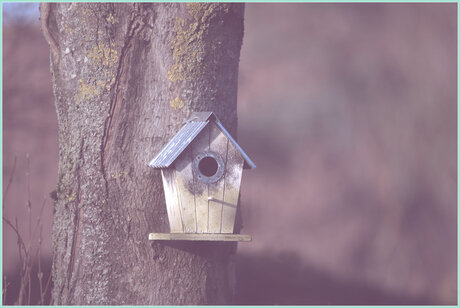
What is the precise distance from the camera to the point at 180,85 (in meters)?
2.76

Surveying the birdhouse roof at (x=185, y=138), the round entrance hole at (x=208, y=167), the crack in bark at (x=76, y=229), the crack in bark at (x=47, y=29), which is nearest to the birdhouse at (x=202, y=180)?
the birdhouse roof at (x=185, y=138)

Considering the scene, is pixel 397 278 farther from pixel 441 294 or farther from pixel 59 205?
pixel 59 205

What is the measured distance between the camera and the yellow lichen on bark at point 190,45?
2764mm

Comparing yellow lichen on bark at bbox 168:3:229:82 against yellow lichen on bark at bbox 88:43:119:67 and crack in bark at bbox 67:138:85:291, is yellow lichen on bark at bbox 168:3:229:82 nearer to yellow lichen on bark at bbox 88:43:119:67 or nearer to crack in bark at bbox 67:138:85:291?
yellow lichen on bark at bbox 88:43:119:67

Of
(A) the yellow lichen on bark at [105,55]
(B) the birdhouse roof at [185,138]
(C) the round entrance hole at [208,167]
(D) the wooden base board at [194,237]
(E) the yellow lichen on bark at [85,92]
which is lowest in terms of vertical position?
(D) the wooden base board at [194,237]

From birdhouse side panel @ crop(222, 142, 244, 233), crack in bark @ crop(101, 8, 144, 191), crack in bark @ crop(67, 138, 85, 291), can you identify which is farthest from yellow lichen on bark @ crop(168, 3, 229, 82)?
crack in bark @ crop(67, 138, 85, 291)

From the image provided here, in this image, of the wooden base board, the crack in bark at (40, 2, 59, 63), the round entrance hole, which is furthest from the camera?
the crack in bark at (40, 2, 59, 63)

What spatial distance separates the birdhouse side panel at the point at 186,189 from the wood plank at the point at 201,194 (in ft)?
0.06

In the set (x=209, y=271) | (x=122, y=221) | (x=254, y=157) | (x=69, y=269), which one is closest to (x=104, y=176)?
(x=122, y=221)

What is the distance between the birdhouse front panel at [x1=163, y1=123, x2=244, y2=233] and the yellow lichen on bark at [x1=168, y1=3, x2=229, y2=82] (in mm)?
307

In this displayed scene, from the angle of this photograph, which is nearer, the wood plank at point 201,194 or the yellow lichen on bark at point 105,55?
the wood plank at point 201,194

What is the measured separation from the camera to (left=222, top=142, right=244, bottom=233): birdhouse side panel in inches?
105

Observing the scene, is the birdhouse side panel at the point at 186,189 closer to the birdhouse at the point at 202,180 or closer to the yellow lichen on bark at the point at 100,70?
the birdhouse at the point at 202,180

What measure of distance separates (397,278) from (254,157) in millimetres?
2255
